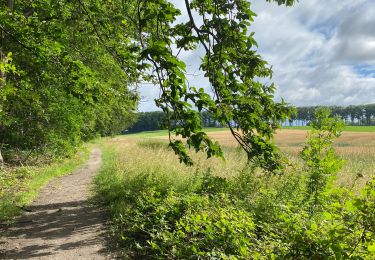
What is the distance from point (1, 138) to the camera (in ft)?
58.3

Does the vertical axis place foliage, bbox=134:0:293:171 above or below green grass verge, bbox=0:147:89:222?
above

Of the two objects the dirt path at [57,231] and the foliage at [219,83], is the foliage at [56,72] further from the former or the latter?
the dirt path at [57,231]

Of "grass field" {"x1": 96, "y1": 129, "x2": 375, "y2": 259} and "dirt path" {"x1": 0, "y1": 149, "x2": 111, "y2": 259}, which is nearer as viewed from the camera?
"grass field" {"x1": 96, "y1": 129, "x2": 375, "y2": 259}

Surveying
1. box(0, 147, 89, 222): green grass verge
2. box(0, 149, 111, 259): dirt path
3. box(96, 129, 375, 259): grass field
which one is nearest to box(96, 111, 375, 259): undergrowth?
box(96, 129, 375, 259): grass field

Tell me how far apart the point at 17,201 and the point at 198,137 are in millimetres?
7485

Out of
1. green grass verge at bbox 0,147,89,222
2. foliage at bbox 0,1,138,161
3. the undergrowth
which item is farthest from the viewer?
green grass verge at bbox 0,147,89,222

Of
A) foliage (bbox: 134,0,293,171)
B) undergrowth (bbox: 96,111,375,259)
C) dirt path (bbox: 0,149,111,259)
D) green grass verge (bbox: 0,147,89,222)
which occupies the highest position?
foliage (bbox: 134,0,293,171)

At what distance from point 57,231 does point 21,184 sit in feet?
17.8

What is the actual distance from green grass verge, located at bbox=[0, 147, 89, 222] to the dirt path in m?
0.31

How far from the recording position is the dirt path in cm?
586

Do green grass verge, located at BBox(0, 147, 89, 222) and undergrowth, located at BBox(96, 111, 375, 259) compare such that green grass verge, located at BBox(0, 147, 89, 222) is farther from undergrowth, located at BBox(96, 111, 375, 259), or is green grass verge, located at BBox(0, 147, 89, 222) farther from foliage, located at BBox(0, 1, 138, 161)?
undergrowth, located at BBox(96, 111, 375, 259)

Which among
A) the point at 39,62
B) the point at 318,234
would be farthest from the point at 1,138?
the point at 318,234

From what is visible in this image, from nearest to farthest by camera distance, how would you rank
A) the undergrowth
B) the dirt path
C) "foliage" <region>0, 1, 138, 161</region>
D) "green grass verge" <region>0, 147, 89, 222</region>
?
the undergrowth < the dirt path < "foliage" <region>0, 1, 138, 161</region> < "green grass verge" <region>0, 147, 89, 222</region>

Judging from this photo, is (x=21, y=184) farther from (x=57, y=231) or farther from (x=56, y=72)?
(x=57, y=231)
